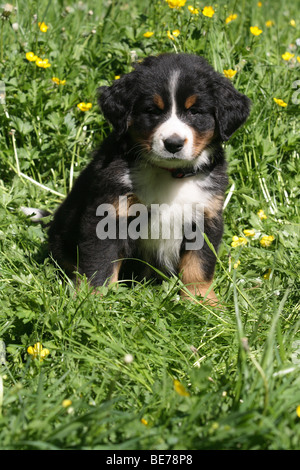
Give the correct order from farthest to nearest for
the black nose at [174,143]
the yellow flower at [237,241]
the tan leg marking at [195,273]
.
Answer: the yellow flower at [237,241]
the tan leg marking at [195,273]
the black nose at [174,143]

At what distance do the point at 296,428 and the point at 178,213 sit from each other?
5.35 ft

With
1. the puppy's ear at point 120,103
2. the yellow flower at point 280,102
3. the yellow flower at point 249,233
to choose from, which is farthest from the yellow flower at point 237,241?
the yellow flower at point 280,102

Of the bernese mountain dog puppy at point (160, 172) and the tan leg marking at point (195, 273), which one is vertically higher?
the bernese mountain dog puppy at point (160, 172)

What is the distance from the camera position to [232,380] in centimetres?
217

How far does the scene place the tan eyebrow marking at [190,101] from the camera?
3.02m

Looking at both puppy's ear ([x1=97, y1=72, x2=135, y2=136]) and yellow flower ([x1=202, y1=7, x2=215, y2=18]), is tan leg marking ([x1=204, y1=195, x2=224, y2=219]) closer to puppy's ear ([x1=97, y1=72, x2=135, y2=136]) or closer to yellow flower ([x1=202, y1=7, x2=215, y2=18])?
Answer: puppy's ear ([x1=97, y1=72, x2=135, y2=136])

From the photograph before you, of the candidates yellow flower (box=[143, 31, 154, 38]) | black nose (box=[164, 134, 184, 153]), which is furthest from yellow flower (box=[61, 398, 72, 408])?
yellow flower (box=[143, 31, 154, 38])

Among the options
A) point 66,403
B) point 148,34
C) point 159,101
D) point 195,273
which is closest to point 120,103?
point 159,101

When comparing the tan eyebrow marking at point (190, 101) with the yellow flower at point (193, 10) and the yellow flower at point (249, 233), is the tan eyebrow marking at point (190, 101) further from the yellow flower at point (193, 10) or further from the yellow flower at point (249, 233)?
the yellow flower at point (193, 10)

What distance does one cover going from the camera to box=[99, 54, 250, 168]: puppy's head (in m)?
3.00

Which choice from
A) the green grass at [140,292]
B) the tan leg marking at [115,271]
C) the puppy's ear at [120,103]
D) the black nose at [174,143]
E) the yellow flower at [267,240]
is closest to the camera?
the green grass at [140,292]

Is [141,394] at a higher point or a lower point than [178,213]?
lower

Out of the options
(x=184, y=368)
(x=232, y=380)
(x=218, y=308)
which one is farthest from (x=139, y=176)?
(x=232, y=380)
